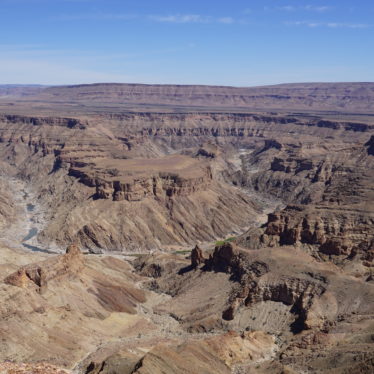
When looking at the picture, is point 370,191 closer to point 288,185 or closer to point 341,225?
point 341,225

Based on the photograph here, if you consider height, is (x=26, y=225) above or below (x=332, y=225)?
below

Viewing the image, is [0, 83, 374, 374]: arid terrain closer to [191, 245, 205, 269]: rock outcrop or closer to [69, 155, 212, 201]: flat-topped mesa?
[191, 245, 205, 269]: rock outcrop

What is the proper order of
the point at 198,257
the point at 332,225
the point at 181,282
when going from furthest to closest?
1. the point at 332,225
2. the point at 198,257
3. the point at 181,282

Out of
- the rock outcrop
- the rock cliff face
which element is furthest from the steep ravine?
the rock cliff face

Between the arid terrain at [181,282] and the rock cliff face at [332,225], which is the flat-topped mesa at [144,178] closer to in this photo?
the arid terrain at [181,282]

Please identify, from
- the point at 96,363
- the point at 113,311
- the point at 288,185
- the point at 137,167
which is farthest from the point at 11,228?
the point at 288,185

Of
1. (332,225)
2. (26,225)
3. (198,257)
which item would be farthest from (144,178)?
(332,225)

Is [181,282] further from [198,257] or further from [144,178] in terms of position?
[144,178]

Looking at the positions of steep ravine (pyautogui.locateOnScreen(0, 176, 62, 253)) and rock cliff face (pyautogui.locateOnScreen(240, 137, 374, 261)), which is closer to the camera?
rock cliff face (pyautogui.locateOnScreen(240, 137, 374, 261))

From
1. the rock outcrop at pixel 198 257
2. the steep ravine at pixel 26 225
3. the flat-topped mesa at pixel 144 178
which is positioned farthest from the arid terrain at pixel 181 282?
the steep ravine at pixel 26 225

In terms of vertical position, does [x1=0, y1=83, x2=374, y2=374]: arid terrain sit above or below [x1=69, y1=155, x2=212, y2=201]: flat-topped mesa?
below
